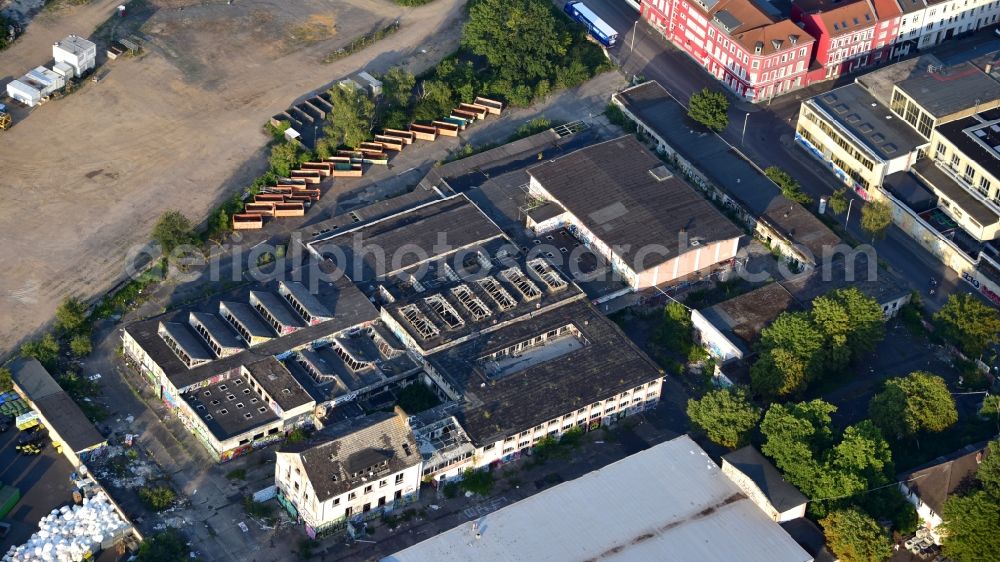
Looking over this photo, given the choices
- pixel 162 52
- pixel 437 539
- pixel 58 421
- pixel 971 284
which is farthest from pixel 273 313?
pixel 971 284

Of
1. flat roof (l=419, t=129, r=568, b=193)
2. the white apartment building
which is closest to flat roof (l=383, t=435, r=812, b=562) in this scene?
the white apartment building

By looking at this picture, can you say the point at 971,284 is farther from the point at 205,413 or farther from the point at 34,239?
the point at 34,239

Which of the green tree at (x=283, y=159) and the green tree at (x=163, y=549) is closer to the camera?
the green tree at (x=163, y=549)

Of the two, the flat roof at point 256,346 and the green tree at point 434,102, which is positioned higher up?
the green tree at point 434,102

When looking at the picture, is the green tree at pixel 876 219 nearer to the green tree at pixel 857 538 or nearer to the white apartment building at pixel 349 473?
the green tree at pixel 857 538

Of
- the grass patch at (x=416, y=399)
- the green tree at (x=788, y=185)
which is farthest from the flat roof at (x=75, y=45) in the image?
the green tree at (x=788, y=185)
